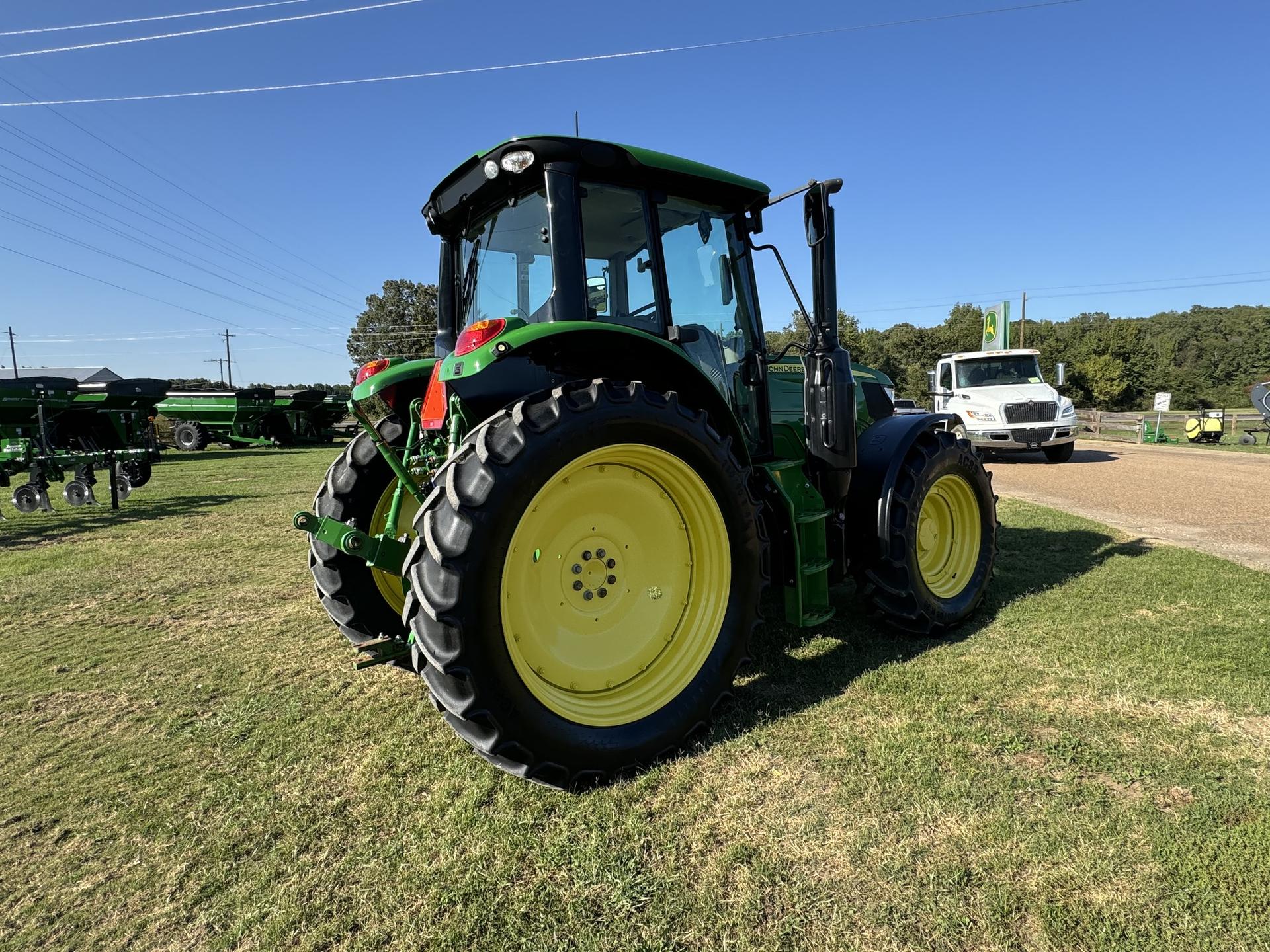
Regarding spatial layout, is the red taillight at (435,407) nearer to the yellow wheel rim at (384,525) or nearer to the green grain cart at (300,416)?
Answer: the yellow wheel rim at (384,525)

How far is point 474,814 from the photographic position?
7.46ft

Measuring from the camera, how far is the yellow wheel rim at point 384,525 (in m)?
3.58

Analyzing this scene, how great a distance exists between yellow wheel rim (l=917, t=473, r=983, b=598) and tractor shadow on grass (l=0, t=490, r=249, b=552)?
8.57 meters

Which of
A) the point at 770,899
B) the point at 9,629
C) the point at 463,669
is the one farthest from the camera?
the point at 9,629

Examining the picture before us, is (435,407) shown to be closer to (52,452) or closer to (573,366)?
(573,366)

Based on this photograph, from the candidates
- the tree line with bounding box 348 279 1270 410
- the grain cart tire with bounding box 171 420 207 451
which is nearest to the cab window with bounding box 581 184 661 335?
the grain cart tire with bounding box 171 420 207 451

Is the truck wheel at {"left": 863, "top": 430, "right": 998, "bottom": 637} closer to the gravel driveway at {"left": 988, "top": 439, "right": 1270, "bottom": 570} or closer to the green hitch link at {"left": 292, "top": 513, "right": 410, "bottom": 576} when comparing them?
the green hitch link at {"left": 292, "top": 513, "right": 410, "bottom": 576}

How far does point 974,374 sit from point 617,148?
47.5ft

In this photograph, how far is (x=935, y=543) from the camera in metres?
4.33

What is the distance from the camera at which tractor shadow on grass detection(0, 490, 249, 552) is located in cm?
754

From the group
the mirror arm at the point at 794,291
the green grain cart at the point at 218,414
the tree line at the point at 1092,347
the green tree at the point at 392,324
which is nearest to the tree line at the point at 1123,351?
the tree line at the point at 1092,347

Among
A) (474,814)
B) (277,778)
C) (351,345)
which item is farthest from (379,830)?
(351,345)

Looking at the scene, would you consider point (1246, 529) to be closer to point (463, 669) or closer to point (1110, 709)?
point (1110, 709)

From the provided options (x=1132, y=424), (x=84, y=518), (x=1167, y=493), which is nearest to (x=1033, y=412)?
(x=1167, y=493)
